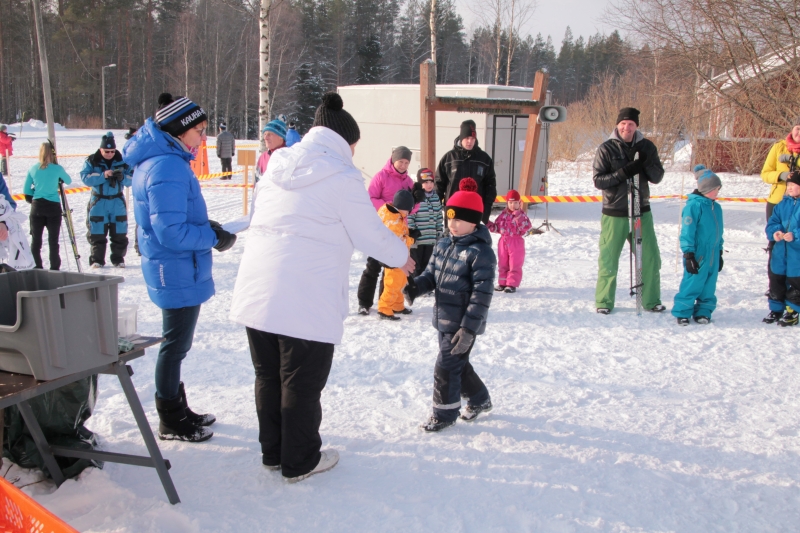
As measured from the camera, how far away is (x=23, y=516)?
1.99m

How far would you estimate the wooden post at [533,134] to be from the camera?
32.3 feet

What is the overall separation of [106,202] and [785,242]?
324 inches

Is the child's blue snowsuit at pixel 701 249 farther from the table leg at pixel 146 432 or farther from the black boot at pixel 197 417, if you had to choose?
the table leg at pixel 146 432

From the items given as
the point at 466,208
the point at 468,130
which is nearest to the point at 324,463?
the point at 466,208

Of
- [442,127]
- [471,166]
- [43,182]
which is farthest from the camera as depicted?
[442,127]

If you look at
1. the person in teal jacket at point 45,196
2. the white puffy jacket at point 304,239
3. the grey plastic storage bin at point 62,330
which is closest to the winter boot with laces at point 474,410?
the white puffy jacket at point 304,239

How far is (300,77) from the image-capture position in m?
47.1

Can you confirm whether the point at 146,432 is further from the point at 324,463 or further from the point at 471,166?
the point at 471,166

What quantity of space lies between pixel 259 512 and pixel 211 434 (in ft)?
2.96

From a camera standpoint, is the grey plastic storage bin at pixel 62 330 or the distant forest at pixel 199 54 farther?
the distant forest at pixel 199 54

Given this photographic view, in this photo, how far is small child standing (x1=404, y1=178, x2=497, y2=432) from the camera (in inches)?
139

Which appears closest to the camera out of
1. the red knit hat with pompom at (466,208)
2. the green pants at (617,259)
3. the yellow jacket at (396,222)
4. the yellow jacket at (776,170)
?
the red knit hat with pompom at (466,208)

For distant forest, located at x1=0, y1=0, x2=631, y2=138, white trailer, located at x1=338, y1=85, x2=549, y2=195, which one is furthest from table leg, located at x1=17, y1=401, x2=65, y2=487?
distant forest, located at x1=0, y1=0, x2=631, y2=138

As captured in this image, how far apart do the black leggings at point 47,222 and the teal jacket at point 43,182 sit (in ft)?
0.27
